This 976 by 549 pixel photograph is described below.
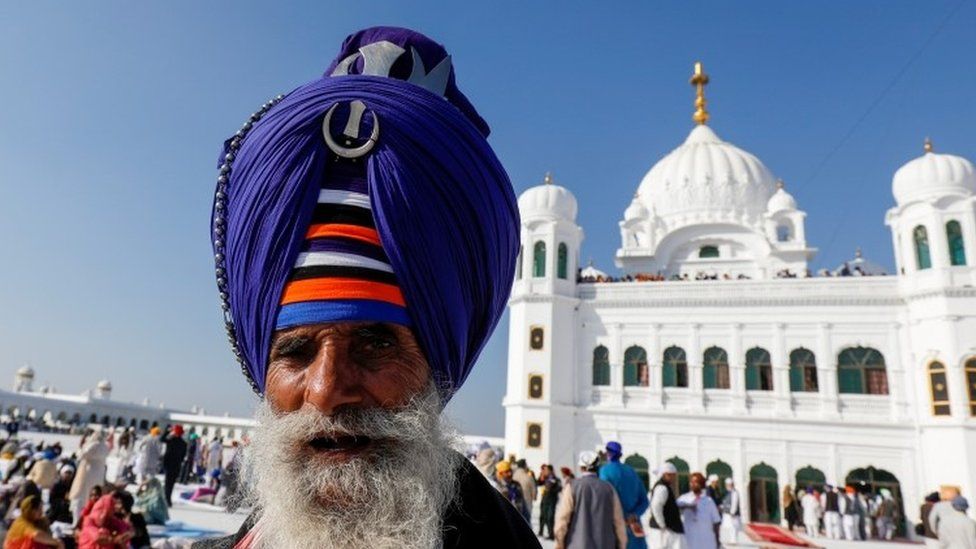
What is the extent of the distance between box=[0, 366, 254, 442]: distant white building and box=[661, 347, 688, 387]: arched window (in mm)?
21482

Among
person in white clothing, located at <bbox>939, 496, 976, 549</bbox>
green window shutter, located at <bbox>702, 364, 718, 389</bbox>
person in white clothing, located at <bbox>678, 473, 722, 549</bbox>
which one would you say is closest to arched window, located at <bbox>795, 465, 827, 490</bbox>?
green window shutter, located at <bbox>702, 364, 718, 389</bbox>

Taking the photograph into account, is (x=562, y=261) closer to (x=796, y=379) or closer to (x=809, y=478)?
(x=796, y=379)

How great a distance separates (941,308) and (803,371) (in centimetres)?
382

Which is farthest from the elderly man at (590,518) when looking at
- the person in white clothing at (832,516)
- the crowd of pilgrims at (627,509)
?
the person in white clothing at (832,516)

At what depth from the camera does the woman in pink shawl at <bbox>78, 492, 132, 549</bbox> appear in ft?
14.9

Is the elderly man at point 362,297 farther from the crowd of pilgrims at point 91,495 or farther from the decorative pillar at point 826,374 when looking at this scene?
the decorative pillar at point 826,374

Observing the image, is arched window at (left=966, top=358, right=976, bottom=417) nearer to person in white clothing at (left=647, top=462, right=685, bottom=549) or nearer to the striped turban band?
person in white clothing at (left=647, top=462, right=685, bottom=549)

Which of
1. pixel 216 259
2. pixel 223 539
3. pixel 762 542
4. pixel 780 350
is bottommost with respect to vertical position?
pixel 762 542

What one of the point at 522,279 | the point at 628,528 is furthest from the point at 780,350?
the point at 628,528

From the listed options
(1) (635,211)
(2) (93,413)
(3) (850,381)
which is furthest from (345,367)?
(2) (93,413)

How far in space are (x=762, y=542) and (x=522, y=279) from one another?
10.7 m

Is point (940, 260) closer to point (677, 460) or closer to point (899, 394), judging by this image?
point (899, 394)

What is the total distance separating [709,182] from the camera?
2486 centimetres

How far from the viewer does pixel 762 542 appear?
11.8 meters
